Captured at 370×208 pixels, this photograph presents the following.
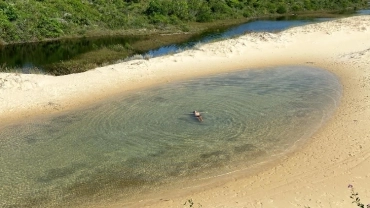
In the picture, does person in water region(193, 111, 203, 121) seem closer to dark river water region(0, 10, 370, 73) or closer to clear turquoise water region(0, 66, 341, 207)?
clear turquoise water region(0, 66, 341, 207)

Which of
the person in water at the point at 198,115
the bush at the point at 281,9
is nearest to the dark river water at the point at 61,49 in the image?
the person in water at the point at 198,115

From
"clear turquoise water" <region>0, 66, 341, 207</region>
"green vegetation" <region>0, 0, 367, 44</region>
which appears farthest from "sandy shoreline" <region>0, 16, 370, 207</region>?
"green vegetation" <region>0, 0, 367, 44</region>

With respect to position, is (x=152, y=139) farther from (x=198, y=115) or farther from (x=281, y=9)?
(x=281, y=9)

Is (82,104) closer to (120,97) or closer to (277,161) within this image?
(120,97)

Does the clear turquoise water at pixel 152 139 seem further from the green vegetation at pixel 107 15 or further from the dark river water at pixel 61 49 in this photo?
the green vegetation at pixel 107 15

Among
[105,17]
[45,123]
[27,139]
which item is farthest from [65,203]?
[105,17]
